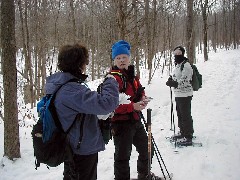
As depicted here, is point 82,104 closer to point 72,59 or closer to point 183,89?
point 72,59

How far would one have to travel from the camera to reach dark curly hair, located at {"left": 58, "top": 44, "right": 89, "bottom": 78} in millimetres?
2594

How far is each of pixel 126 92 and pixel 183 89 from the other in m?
2.42

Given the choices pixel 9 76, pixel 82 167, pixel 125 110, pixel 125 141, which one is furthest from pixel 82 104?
pixel 9 76

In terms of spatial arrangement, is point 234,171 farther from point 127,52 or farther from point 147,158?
point 127,52

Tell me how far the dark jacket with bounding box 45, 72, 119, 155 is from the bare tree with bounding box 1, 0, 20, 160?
3.05 m

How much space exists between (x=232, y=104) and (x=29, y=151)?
609 cm

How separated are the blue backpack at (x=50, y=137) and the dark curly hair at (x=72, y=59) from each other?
4.9 inches

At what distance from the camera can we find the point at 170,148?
5707mm

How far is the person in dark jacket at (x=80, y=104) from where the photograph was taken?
8.24 ft

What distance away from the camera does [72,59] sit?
8.49ft

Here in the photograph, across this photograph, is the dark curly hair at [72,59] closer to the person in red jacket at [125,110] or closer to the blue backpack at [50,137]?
the blue backpack at [50,137]

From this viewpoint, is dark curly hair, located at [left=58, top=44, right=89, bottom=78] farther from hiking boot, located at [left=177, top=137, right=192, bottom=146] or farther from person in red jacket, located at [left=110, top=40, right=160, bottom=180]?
hiking boot, located at [left=177, top=137, right=192, bottom=146]

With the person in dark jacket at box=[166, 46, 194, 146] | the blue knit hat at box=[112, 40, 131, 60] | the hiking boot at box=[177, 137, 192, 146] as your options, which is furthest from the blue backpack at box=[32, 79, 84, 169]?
the hiking boot at box=[177, 137, 192, 146]

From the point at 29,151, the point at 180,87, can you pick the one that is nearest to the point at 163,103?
the point at 180,87
